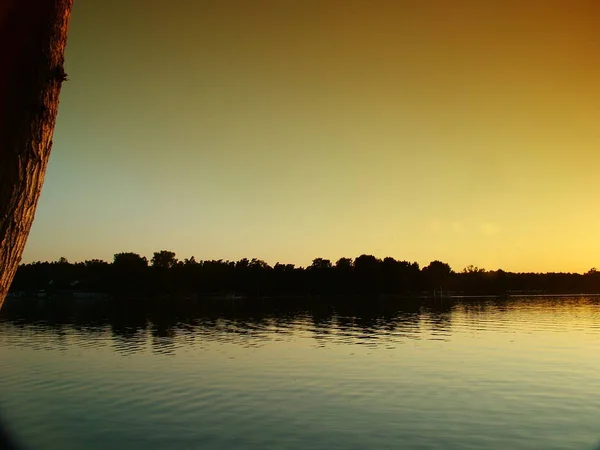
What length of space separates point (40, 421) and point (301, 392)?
12.5 metres

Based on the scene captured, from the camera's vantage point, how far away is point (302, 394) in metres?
29.4

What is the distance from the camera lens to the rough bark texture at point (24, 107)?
2934mm

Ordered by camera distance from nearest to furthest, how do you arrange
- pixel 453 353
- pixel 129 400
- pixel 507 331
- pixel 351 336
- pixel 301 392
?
pixel 129 400, pixel 301 392, pixel 453 353, pixel 351 336, pixel 507 331

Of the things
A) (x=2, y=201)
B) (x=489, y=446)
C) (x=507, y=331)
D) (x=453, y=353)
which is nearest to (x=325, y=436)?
(x=489, y=446)

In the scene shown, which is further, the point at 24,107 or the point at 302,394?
the point at 302,394

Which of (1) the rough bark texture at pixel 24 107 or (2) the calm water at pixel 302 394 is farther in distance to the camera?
(2) the calm water at pixel 302 394

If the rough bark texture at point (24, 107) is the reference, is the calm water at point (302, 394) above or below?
below

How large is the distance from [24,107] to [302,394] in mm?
28014

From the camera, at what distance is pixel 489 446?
19531 mm

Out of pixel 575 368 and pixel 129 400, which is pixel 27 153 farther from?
pixel 575 368

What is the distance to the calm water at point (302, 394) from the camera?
21.0 m

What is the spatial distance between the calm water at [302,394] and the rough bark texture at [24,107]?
18.3m

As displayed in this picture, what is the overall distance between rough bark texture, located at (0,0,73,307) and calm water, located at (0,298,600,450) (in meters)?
18.3

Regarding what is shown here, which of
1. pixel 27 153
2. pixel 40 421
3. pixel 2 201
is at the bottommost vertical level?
pixel 40 421
